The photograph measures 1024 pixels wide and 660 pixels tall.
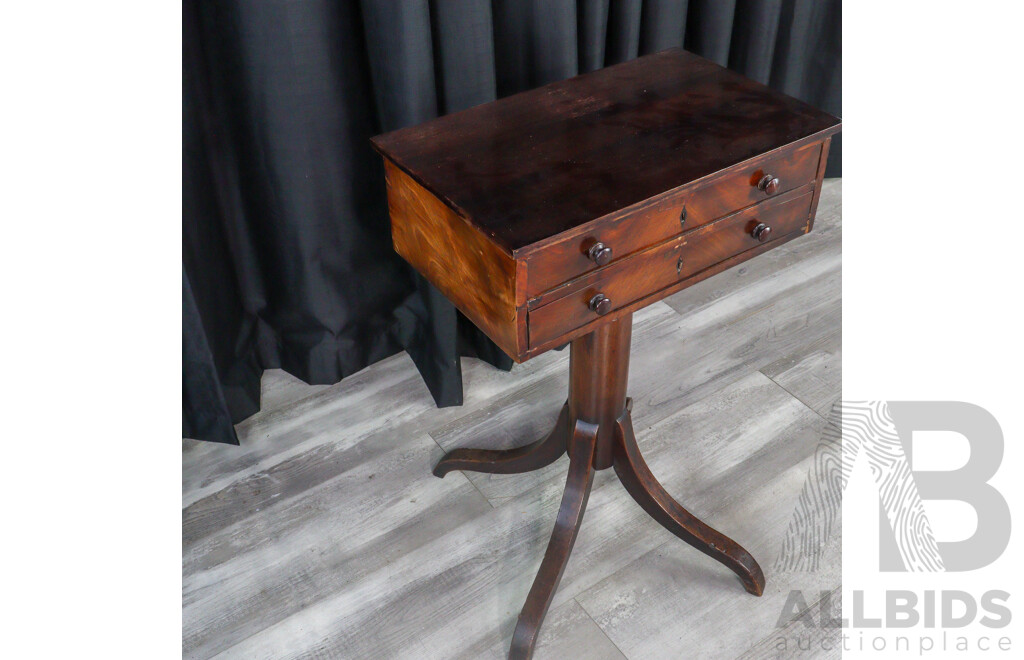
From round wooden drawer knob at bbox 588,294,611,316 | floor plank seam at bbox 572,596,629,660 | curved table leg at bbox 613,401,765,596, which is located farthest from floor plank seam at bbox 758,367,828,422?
round wooden drawer knob at bbox 588,294,611,316

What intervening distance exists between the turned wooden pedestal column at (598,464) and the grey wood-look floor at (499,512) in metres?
0.08

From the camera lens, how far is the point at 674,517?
4.99ft

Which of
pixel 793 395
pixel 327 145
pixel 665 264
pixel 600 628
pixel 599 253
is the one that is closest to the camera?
pixel 599 253

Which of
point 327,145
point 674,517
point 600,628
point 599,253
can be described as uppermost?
point 599,253

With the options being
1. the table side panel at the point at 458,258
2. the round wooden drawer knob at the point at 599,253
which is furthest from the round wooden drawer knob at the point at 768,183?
the table side panel at the point at 458,258

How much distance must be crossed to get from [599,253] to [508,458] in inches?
27.9

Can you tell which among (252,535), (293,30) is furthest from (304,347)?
(293,30)

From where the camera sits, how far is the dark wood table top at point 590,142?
1.09 meters

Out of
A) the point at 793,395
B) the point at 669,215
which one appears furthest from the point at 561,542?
the point at 793,395

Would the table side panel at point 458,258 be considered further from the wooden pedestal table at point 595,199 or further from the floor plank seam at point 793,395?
the floor plank seam at point 793,395

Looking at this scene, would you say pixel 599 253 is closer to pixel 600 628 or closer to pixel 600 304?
pixel 600 304

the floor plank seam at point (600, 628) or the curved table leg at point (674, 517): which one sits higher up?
the curved table leg at point (674, 517)

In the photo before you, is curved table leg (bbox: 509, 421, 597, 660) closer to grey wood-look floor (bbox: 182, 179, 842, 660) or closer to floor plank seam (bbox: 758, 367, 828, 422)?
grey wood-look floor (bbox: 182, 179, 842, 660)

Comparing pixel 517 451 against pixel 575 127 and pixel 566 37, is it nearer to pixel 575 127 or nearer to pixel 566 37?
pixel 575 127
